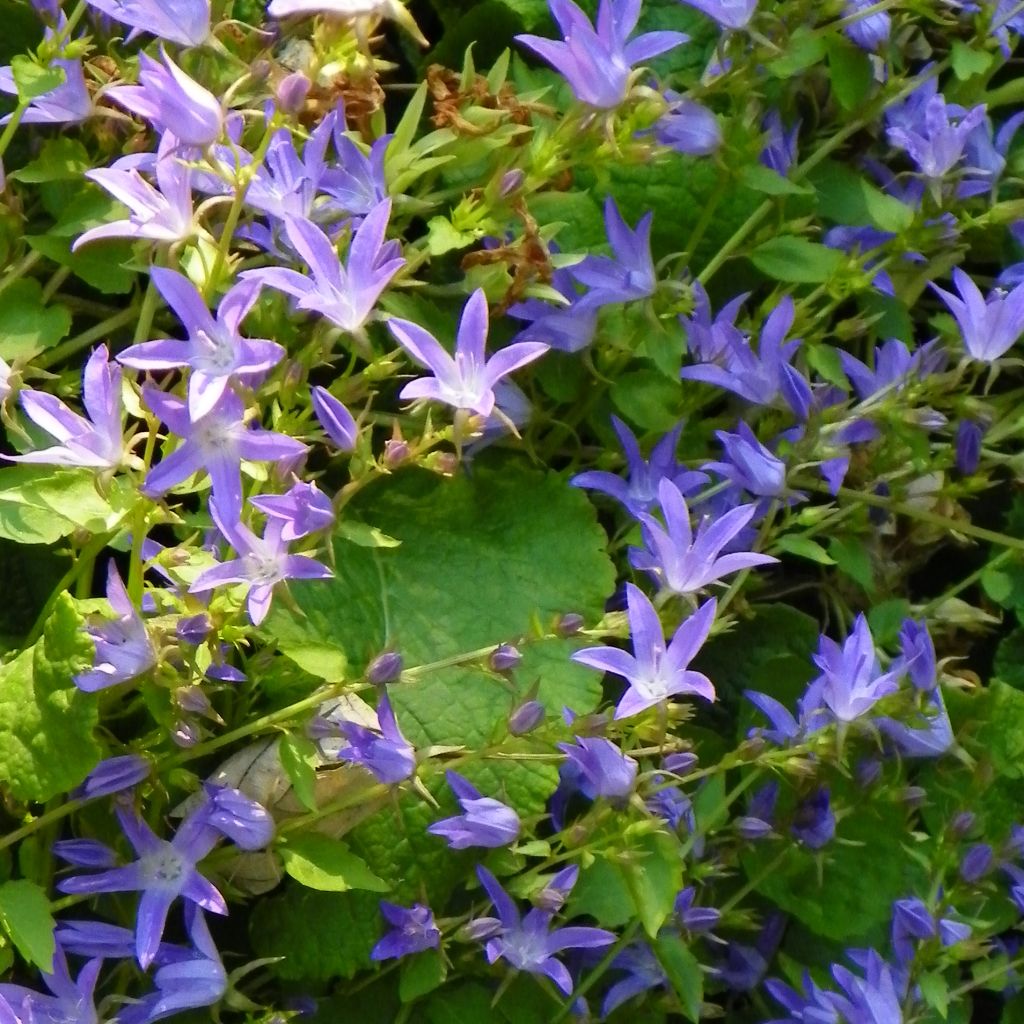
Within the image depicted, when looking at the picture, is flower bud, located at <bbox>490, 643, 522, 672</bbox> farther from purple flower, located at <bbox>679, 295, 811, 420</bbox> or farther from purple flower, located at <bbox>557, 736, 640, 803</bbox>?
purple flower, located at <bbox>679, 295, 811, 420</bbox>

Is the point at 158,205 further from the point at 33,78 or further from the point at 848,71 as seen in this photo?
the point at 848,71

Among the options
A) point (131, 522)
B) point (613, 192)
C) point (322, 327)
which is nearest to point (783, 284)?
point (613, 192)

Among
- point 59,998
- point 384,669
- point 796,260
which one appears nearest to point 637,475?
point 796,260

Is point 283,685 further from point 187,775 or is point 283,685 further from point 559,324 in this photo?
point 559,324

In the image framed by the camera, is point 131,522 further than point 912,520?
No

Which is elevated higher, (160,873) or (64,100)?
(64,100)

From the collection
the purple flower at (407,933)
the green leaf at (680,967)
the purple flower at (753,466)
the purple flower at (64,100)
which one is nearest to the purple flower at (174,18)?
the purple flower at (64,100)
